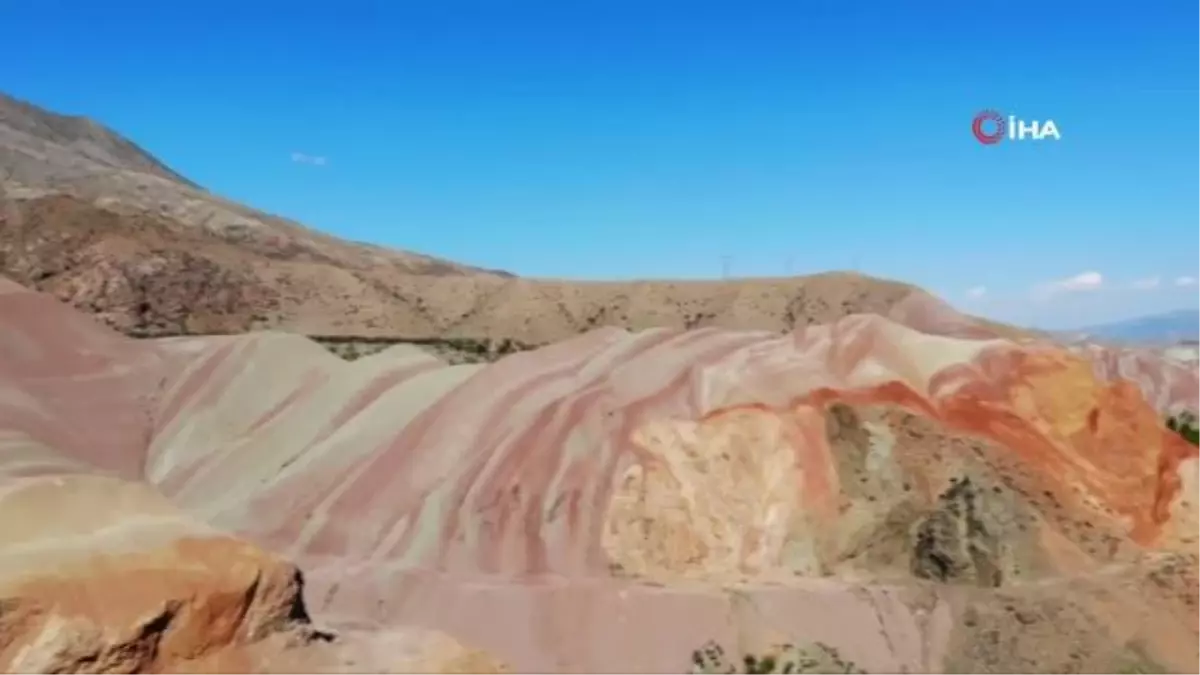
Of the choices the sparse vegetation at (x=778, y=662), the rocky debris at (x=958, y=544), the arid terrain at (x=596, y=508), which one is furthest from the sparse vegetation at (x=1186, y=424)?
the sparse vegetation at (x=778, y=662)

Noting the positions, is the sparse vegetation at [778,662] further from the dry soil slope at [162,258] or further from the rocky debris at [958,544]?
the dry soil slope at [162,258]

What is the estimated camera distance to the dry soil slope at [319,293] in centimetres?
4841

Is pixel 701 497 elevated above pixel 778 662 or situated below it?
above

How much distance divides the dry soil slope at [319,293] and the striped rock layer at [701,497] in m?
25.7

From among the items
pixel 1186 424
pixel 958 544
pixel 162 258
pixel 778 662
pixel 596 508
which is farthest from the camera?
pixel 162 258

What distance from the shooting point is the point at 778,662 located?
1504cm

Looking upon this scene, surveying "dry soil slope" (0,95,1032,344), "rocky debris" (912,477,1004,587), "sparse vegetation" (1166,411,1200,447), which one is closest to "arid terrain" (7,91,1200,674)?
"rocky debris" (912,477,1004,587)

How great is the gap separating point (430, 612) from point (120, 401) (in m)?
11.2

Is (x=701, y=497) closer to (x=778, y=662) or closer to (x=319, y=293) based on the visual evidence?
(x=778, y=662)

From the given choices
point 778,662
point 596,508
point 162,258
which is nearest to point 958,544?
point 778,662

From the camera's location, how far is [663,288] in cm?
5481

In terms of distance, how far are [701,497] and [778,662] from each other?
11.0 feet

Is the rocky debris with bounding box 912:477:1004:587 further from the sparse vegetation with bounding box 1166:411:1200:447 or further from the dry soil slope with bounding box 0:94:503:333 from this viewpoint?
the dry soil slope with bounding box 0:94:503:333

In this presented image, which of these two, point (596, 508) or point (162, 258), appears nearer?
point (596, 508)
